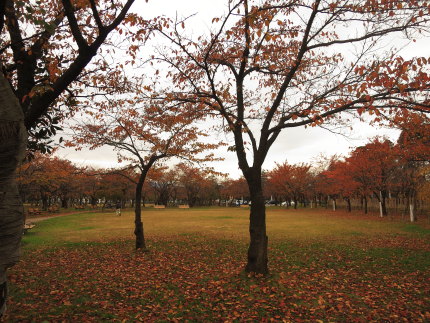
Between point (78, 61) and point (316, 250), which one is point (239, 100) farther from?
point (316, 250)

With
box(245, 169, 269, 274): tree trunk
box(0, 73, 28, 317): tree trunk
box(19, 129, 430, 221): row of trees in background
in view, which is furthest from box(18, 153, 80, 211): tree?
box(245, 169, 269, 274): tree trunk

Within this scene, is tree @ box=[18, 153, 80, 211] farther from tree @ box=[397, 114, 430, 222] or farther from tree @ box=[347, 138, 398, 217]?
tree @ box=[347, 138, 398, 217]

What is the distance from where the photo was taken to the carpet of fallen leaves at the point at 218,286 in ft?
20.0

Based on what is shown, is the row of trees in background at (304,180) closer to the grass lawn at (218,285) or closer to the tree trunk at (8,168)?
the grass lawn at (218,285)

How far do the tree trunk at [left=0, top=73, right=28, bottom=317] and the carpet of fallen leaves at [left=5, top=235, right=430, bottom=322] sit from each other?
12.2 feet

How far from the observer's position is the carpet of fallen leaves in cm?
609

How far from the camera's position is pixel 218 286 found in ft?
26.0

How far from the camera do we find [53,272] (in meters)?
9.34

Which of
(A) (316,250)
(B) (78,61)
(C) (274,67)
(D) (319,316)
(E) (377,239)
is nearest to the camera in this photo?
(B) (78,61)

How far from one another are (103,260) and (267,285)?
7.29 metres

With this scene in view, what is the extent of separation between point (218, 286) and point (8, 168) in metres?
6.73

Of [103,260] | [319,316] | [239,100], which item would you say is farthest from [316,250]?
[103,260]

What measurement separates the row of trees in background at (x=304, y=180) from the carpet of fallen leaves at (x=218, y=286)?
13.5 ft

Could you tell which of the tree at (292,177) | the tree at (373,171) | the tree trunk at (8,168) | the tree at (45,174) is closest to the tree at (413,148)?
the tree at (373,171)
